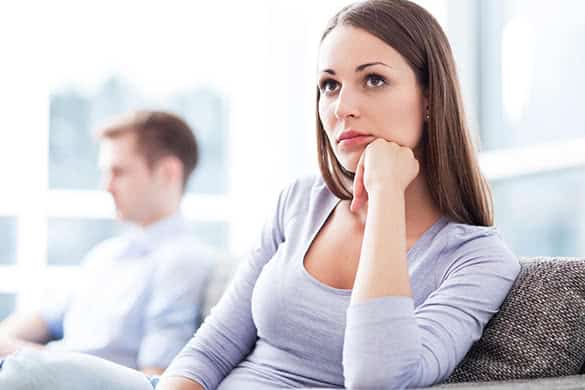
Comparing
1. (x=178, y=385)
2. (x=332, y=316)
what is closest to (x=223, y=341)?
(x=178, y=385)

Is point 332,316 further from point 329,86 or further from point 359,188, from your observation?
point 329,86

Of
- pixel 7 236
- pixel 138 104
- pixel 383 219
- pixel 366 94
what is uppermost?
pixel 138 104

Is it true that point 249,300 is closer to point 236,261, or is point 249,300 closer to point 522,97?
point 236,261

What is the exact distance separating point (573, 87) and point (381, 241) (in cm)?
123

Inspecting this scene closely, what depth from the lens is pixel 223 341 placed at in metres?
1.72

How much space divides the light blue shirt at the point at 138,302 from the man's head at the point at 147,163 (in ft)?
0.42

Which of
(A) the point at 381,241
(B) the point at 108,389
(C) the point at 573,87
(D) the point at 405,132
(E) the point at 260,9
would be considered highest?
(E) the point at 260,9

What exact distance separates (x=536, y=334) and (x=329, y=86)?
1.91 ft

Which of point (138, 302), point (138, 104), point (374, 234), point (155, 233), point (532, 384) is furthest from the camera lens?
point (138, 104)

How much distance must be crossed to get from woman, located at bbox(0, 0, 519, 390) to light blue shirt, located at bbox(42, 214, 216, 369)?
866 millimetres

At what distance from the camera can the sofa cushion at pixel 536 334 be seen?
1.44 metres

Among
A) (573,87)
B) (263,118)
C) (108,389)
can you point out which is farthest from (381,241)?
(263,118)

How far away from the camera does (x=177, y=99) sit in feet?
14.8

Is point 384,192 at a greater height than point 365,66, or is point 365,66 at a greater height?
point 365,66
